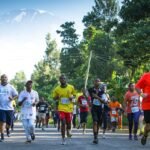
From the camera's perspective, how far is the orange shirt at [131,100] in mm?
18656

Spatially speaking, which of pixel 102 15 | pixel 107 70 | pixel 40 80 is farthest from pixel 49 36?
Result: pixel 107 70

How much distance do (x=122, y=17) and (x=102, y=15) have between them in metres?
53.1

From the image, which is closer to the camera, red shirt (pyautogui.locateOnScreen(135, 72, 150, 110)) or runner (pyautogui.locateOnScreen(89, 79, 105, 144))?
red shirt (pyautogui.locateOnScreen(135, 72, 150, 110))

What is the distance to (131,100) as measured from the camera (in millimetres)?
18781

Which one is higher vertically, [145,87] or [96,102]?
[145,87]

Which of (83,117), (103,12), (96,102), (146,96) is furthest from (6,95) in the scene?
(103,12)

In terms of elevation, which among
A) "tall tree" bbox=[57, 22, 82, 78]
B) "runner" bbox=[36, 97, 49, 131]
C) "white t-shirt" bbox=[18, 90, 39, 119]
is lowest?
"white t-shirt" bbox=[18, 90, 39, 119]

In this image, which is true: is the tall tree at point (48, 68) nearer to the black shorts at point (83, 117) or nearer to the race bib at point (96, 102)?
the black shorts at point (83, 117)

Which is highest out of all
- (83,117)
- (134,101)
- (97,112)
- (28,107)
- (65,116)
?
(134,101)

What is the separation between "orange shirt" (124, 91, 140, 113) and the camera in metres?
18.7

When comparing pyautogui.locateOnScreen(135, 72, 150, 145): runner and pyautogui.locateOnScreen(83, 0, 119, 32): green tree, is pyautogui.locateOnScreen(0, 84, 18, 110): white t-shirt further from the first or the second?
pyautogui.locateOnScreen(83, 0, 119, 32): green tree

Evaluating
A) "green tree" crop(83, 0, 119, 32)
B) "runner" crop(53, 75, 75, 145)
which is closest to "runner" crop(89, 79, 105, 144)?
"runner" crop(53, 75, 75, 145)

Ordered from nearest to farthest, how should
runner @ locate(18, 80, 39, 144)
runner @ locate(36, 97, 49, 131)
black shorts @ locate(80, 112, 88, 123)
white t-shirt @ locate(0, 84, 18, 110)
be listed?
runner @ locate(18, 80, 39, 144), white t-shirt @ locate(0, 84, 18, 110), black shorts @ locate(80, 112, 88, 123), runner @ locate(36, 97, 49, 131)

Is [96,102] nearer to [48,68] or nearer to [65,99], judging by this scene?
[65,99]
